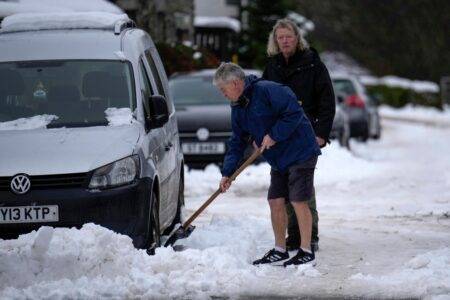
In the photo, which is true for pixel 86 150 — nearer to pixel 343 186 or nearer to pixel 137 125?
pixel 137 125

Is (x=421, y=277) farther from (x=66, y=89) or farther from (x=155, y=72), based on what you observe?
(x=155, y=72)

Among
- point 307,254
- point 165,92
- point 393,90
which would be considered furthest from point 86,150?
point 393,90

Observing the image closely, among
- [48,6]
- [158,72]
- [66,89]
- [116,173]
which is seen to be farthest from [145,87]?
[48,6]

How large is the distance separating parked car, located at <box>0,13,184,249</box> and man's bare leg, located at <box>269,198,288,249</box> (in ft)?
2.90

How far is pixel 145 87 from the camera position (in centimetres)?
1020

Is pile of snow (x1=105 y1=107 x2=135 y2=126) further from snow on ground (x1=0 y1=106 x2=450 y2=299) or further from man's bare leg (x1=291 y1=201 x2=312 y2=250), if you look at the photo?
man's bare leg (x1=291 y1=201 x2=312 y2=250)

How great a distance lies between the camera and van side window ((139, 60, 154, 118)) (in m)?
9.90

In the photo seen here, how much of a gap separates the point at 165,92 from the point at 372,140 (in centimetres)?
2046

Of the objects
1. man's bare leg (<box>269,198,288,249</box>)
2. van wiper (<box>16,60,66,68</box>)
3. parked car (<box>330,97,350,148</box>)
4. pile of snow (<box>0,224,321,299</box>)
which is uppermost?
van wiper (<box>16,60,66,68</box>)

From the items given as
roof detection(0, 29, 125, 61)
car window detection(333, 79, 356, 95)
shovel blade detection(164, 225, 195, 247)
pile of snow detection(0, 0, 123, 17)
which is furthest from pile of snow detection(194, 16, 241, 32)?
roof detection(0, 29, 125, 61)

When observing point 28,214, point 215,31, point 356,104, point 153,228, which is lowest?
point 215,31

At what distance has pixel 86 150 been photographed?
28.8 ft

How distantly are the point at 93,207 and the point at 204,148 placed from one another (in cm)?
860

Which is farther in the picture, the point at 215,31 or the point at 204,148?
the point at 215,31
